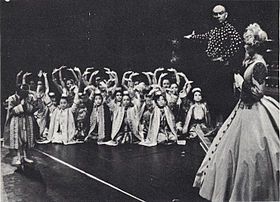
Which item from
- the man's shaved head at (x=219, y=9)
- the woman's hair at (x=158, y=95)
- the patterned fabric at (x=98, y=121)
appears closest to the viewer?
the man's shaved head at (x=219, y=9)

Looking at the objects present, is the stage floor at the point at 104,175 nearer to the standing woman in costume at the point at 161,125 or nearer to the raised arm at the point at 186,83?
the standing woman in costume at the point at 161,125

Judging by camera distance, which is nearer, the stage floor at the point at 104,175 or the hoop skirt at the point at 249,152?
the hoop skirt at the point at 249,152

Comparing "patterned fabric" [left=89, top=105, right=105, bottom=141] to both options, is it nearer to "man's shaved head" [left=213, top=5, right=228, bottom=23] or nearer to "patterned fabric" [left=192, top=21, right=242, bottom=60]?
"patterned fabric" [left=192, top=21, right=242, bottom=60]

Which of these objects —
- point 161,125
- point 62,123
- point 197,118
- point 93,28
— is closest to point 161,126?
point 161,125

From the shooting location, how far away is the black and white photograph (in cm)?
197

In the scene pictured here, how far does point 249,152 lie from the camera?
189cm

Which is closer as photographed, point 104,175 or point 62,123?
point 104,175

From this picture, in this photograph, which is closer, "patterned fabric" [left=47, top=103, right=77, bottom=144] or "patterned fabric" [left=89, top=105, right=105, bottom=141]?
"patterned fabric" [left=47, top=103, right=77, bottom=144]

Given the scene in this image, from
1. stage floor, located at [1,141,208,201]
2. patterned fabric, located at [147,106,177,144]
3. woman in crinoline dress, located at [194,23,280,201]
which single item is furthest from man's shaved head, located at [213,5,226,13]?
patterned fabric, located at [147,106,177,144]

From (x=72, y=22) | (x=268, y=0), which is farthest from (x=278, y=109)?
(x=72, y=22)

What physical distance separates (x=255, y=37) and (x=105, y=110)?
5.21 ft

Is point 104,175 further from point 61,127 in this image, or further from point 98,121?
point 98,121

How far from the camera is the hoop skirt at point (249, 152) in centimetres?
188

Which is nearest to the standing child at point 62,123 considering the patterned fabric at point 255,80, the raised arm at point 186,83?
the raised arm at point 186,83
